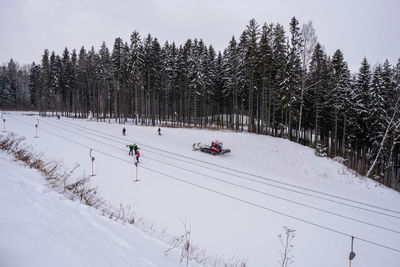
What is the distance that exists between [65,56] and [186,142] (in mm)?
54356

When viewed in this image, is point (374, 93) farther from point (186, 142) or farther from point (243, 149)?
point (186, 142)

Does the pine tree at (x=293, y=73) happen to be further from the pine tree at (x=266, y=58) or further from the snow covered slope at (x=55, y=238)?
the snow covered slope at (x=55, y=238)

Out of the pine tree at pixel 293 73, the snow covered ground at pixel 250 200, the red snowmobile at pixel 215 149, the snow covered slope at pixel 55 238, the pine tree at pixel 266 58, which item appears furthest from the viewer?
the pine tree at pixel 266 58

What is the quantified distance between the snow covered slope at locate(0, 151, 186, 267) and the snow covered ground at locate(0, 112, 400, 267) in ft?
15.1

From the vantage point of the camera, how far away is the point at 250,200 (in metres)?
11.9

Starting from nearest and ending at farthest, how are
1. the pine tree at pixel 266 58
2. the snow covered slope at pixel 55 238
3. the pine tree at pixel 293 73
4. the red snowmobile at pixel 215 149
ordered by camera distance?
the snow covered slope at pixel 55 238
the red snowmobile at pixel 215 149
the pine tree at pixel 293 73
the pine tree at pixel 266 58

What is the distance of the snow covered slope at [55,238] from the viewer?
2.35 metres

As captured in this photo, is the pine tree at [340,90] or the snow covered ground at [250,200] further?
the pine tree at [340,90]

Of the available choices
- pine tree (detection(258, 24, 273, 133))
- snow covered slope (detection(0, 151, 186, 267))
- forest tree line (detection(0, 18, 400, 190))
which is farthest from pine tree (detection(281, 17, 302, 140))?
snow covered slope (detection(0, 151, 186, 267))

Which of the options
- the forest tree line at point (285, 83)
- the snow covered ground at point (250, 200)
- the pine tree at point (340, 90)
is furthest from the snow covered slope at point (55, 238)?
the pine tree at point (340, 90)

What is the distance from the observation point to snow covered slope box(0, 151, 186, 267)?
92.6 inches

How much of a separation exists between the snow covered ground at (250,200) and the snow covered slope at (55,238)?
15.1ft

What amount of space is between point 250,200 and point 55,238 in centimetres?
1086

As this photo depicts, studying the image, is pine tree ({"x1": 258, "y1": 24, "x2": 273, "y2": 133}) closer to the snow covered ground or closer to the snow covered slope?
the snow covered ground
